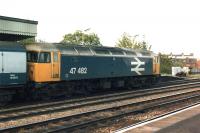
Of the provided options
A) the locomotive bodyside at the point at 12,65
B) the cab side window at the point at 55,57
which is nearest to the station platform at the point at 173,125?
the locomotive bodyside at the point at 12,65

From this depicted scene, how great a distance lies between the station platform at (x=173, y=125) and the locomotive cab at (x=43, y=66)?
30.5ft

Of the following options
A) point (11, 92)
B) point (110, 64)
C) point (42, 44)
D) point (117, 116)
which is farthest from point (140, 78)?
point (117, 116)

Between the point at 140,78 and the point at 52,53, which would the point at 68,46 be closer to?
the point at 52,53

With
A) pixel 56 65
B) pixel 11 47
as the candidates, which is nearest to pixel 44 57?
pixel 56 65

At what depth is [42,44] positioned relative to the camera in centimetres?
2259

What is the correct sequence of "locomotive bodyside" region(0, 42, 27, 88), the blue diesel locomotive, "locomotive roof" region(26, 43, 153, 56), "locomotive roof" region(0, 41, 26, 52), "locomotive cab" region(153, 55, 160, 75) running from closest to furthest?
1. "locomotive bodyside" region(0, 42, 27, 88)
2. "locomotive roof" region(0, 41, 26, 52)
3. the blue diesel locomotive
4. "locomotive roof" region(26, 43, 153, 56)
5. "locomotive cab" region(153, 55, 160, 75)

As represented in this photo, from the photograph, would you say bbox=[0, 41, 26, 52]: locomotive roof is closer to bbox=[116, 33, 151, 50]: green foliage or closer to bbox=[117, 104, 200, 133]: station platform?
bbox=[117, 104, 200, 133]: station platform

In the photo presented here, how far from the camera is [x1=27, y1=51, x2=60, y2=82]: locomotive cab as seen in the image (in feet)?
71.5

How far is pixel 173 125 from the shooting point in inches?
508

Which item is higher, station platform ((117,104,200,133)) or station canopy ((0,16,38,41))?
station canopy ((0,16,38,41))

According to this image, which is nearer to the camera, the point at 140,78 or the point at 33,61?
the point at 33,61

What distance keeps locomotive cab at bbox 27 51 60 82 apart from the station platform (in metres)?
9.30

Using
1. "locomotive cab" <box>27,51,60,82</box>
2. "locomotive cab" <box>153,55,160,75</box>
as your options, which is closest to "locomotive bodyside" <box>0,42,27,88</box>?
"locomotive cab" <box>27,51,60,82</box>

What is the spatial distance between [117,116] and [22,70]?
7407 mm
